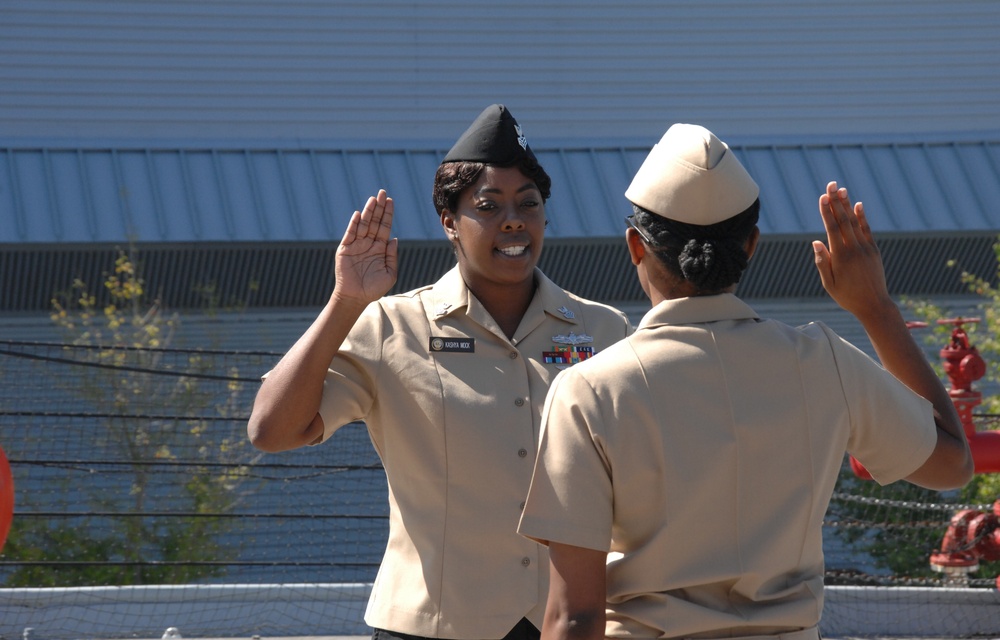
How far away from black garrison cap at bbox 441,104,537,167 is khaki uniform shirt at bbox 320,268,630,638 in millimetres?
420

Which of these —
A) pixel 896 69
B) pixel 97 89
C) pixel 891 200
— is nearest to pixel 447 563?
pixel 97 89

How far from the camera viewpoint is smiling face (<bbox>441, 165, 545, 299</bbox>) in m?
3.03

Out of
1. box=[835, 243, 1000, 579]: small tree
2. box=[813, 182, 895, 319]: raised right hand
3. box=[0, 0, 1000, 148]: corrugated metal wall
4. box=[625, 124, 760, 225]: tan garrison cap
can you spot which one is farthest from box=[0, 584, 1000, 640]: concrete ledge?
box=[0, 0, 1000, 148]: corrugated metal wall

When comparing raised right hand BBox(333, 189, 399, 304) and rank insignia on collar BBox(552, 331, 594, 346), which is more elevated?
raised right hand BBox(333, 189, 399, 304)

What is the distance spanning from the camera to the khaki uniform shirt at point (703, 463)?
199 centimetres

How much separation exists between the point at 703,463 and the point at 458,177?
1261mm

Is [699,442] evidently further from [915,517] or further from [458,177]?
[915,517]

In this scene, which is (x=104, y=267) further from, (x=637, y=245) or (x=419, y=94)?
(x=637, y=245)

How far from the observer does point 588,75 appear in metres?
12.1

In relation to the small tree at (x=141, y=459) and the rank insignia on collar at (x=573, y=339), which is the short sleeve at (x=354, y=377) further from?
the small tree at (x=141, y=459)

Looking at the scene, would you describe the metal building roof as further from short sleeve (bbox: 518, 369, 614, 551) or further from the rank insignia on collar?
short sleeve (bbox: 518, 369, 614, 551)

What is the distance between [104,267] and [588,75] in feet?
15.3

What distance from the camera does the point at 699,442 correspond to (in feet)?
6.60

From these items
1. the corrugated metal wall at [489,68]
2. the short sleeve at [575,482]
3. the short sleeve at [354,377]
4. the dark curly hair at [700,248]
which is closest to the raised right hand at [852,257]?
the dark curly hair at [700,248]
